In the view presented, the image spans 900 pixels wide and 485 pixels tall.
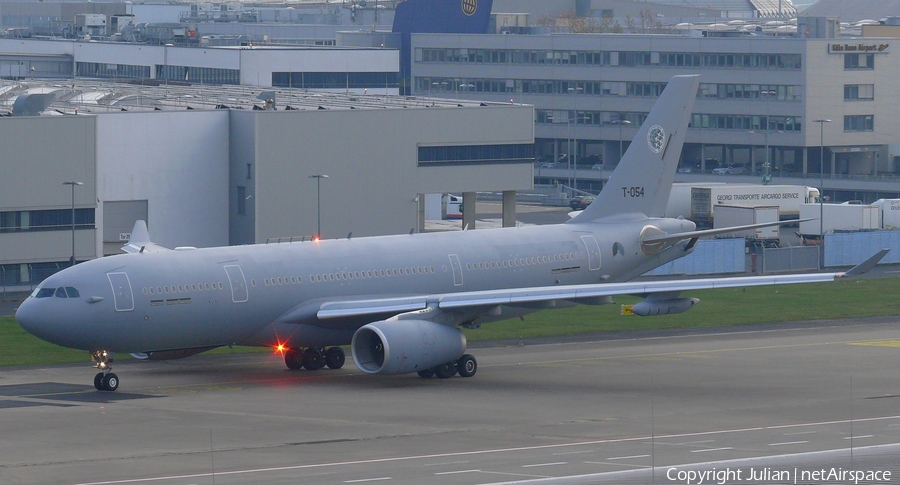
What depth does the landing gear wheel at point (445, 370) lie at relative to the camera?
49.1 metres

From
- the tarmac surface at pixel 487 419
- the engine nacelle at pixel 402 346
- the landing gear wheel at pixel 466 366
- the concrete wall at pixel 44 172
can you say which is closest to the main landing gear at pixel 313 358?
the tarmac surface at pixel 487 419

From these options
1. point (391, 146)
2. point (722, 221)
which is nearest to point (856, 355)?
point (391, 146)

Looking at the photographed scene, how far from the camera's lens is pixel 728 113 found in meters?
160

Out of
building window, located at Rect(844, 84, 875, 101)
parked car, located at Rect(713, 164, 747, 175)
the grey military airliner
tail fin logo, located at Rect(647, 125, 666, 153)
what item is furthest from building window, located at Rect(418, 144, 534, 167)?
building window, located at Rect(844, 84, 875, 101)

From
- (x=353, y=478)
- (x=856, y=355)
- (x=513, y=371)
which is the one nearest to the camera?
(x=353, y=478)

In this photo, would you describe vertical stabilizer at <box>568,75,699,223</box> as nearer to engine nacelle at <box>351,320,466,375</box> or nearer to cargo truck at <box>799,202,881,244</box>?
engine nacelle at <box>351,320,466,375</box>

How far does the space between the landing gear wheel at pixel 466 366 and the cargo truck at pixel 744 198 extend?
221 ft

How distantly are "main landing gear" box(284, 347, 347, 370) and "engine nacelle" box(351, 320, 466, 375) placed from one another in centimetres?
488

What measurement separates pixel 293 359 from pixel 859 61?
117380mm

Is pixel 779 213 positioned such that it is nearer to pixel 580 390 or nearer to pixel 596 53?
pixel 596 53

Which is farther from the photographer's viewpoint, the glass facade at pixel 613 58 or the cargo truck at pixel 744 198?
the glass facade at pixel 613 58

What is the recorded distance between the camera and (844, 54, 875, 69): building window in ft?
507

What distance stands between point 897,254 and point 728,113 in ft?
206

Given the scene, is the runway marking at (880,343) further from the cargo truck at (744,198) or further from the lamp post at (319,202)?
the cargo truck at (744,198)
